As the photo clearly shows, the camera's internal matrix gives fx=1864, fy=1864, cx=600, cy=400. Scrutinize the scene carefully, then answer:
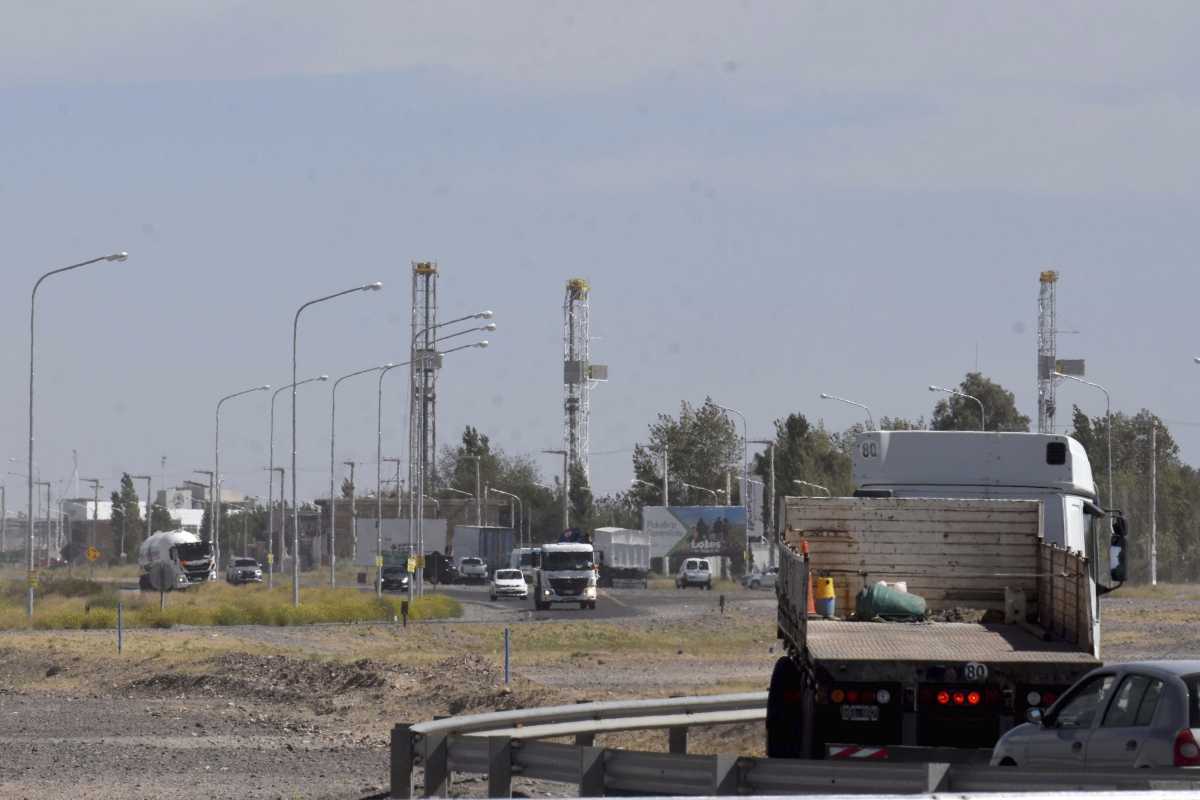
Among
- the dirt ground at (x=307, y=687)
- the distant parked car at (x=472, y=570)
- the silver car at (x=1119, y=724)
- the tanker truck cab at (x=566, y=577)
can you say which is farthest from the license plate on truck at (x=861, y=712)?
the distant parked car at (x=472, y=570)

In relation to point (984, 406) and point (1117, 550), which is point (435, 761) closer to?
point (1117, 550)

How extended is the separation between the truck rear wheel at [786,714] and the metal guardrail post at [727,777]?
2221 millimetres

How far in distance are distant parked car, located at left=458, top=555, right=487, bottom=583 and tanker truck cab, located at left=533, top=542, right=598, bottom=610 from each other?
3803 centimetres

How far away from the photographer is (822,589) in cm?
1574

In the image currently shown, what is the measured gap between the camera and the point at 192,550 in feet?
321

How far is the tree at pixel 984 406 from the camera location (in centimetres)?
13250

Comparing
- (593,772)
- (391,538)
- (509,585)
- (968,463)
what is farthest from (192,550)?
(593,772)

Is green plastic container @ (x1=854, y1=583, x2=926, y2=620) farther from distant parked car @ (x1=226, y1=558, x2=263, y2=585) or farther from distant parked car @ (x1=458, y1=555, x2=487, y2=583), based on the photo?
distant parked car @ (x1=226, y1=558, x2=263, y2=585)

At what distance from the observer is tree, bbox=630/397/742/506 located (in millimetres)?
156000

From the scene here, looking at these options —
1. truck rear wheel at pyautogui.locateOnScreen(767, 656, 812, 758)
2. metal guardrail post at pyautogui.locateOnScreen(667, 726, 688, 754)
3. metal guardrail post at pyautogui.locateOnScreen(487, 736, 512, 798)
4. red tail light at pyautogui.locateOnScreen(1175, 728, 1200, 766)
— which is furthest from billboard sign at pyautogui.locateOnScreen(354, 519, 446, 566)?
red tail light at pyautogui.locateOnScreen(1175, 728, 1200, 766)

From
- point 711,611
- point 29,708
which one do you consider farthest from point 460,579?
point 29,708

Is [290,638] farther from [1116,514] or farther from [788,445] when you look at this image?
[788,445]

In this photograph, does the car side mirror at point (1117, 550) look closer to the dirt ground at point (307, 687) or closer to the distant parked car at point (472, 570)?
the dirt ground at point (307, 687)

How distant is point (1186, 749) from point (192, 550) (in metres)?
91.0
